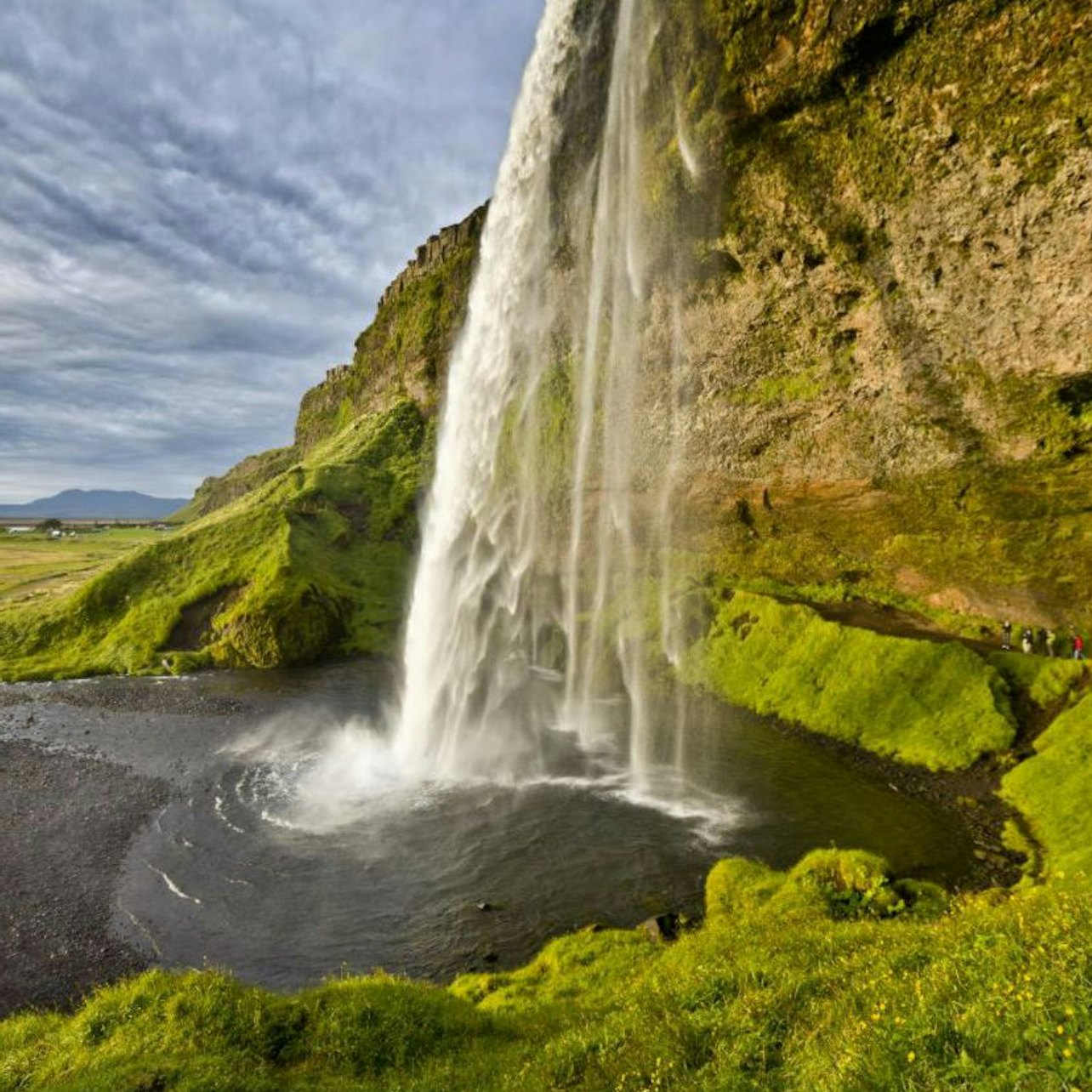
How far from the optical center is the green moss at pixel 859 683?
2897cm

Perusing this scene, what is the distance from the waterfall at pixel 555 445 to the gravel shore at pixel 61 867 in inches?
566

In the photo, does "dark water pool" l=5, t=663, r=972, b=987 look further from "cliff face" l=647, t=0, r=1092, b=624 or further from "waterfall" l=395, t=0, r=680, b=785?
"cliff face" l=647, t=0, r=1092, b=624

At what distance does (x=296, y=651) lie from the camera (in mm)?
57625

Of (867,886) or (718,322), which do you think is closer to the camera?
(867,886)

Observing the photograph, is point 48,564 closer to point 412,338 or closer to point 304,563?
point 412,338

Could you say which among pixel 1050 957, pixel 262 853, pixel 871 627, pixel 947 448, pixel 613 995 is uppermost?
pixel 947 448

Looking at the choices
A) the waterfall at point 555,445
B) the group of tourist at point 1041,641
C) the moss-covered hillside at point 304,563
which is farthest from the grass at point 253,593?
the group of tourist at point 1041,641

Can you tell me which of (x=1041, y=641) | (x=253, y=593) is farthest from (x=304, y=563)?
(x=1041, y=641)

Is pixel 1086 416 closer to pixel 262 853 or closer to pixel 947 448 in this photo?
pixel 947 448

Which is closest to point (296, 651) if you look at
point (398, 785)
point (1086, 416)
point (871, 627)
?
point (398, 785)

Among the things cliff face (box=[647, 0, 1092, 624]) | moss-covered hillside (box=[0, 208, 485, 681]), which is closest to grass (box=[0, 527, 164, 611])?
moss-covered hillside (box=[0, 208, 485, 681])

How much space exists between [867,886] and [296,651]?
5120 centimetres

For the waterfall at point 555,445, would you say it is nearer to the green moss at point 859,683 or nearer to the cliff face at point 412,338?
the green moss at point 859,683

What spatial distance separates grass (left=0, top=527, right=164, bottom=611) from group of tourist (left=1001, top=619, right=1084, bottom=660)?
268 ft
